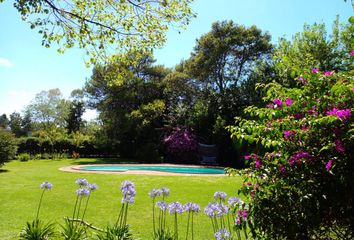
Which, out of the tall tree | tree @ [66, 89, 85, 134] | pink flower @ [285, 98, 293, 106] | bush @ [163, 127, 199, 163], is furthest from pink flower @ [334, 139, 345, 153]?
tree @ [66, 89, 85, 134]

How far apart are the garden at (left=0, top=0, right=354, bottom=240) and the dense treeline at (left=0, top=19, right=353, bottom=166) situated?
10 cm

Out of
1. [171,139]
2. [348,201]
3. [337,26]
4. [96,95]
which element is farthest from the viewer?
[96,95]

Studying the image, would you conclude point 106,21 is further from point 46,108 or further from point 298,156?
point 46,108

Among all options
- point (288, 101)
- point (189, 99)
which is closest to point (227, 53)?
point (189, 99)

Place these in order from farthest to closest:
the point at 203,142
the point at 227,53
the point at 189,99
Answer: the point at 189,99
the point at 227,53
the point at 203,142

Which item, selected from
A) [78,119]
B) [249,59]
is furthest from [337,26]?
[78,119]

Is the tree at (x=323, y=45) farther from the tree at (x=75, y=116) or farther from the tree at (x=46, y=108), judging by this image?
the tree at (x=46, y=108)

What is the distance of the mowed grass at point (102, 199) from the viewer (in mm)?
5863

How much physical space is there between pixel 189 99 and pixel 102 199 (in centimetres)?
1818

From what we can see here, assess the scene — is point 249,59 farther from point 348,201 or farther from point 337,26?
point 348,201

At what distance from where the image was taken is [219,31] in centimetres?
2436

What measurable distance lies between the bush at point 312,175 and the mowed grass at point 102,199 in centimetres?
296

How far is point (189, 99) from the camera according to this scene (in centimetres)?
2584

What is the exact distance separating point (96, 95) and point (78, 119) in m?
10.3
